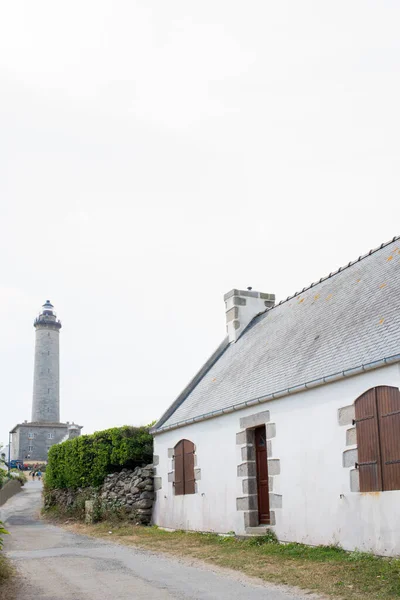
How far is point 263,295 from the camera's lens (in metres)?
19.5

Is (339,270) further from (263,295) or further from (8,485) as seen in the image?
(8,485)

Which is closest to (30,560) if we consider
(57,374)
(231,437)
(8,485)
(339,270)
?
(231,437)

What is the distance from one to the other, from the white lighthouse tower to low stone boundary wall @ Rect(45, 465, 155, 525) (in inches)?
1795

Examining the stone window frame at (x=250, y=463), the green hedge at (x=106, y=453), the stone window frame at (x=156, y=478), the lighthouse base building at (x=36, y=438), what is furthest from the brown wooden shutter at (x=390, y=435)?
the lighthouse base building at (x=36, y=438)

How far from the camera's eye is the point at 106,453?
18.7 m

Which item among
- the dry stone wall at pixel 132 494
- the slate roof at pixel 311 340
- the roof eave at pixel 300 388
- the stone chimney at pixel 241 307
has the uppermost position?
the stone chimney at pixel 241 307

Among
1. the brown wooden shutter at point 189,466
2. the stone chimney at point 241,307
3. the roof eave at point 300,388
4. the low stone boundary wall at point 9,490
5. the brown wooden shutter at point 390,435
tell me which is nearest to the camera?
the brown wooden shutter at point 390,435

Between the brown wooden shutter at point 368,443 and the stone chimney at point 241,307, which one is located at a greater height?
the stone chimney at point 241,307

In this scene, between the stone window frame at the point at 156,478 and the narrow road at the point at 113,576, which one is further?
the stone window frame at the point at 156,478

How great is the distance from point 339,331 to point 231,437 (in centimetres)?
336

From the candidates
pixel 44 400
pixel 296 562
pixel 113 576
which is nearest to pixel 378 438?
pixel 296 562

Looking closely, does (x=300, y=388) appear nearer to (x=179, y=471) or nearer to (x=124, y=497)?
(x=179, y=471)

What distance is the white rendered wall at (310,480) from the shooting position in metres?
9.74

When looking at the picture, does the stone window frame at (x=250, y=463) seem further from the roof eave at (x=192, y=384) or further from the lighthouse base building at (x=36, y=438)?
the lighthouse base building at (x=36, y=438)
